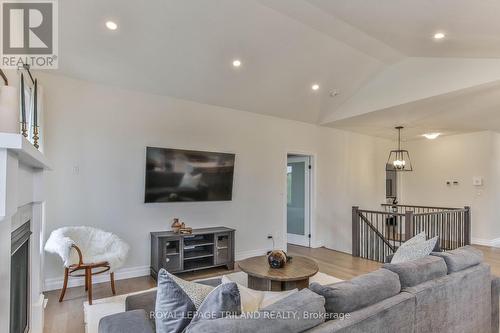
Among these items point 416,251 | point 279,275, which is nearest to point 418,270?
point 416,251

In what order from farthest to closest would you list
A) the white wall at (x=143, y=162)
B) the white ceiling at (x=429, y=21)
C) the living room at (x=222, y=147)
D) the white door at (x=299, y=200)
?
the white door at (x=299, y=200), the white wall at (x=143, y=162), the white ceiling at (x=429, y=21), the living room at (x=222, y=147)

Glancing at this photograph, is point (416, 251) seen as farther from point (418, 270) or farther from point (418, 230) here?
point (418, 230)

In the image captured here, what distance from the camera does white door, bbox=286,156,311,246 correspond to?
6.68 metres

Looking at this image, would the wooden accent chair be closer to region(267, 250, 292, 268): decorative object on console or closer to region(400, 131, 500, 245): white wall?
region(267, 250, 292, 268): decorative object on console

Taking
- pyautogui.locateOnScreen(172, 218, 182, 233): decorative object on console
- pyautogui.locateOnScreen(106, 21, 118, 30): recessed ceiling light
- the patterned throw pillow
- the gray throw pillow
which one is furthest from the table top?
pyautogui.locateOnScreen(106, 21, 118, 30): recessed ceiling light

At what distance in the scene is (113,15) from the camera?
3.22 meters

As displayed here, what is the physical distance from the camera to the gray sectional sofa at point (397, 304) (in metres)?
1.48

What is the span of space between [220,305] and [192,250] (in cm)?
341

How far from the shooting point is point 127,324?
5.30 ft

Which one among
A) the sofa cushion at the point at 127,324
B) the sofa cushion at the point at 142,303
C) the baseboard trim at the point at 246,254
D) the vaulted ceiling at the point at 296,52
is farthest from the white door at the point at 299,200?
the sofa cushion at the point at 127,324

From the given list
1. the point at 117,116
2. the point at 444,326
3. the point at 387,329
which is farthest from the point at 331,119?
the point at 387,329

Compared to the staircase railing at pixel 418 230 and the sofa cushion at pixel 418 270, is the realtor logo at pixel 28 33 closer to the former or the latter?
the sofa cushion at pixel 418 270

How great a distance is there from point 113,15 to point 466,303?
14.0 feet

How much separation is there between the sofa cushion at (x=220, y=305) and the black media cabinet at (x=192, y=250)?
294 cm
